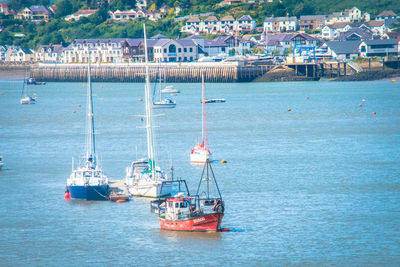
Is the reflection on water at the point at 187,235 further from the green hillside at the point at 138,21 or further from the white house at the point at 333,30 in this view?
the green hillside at the point at 138,21

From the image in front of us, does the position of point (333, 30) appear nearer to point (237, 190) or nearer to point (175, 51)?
point (175, 51)

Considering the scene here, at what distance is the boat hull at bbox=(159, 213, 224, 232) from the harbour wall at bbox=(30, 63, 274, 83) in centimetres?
7728

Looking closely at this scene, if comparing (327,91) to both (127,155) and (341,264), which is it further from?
(341,264)

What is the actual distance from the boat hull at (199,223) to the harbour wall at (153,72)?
77.3 meters

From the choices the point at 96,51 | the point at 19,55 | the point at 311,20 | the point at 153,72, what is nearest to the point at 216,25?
the point at 311,20

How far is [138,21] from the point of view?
174 metres

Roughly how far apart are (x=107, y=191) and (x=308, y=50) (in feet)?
319

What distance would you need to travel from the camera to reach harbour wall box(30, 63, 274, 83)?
116562mm

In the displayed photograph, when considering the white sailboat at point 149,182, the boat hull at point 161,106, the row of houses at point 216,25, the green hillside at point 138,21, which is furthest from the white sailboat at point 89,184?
the row of houses at point 216,25

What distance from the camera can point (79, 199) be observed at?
3428 centimetres

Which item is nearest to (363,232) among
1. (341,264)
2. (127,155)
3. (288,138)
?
(341,264)

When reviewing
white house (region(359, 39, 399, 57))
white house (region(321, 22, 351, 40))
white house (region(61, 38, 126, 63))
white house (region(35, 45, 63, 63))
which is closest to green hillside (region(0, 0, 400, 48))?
white house (region(35, 45, 63, 63))

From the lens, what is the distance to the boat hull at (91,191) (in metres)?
33.6

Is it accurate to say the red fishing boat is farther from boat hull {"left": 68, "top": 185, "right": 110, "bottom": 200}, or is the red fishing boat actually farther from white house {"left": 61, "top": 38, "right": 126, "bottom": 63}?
white house {"left": 61, "top": 38, "right": 126, "bottom": 63}
